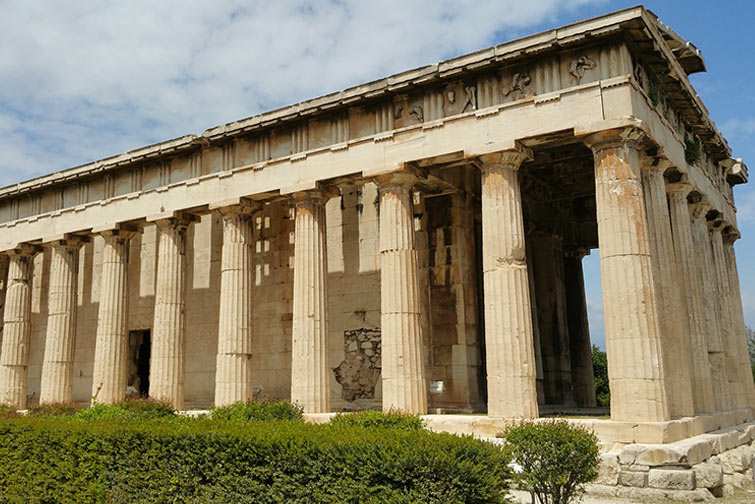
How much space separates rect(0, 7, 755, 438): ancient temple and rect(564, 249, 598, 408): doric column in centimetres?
7

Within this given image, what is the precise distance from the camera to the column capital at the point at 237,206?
699 inches

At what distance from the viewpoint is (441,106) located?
594 inches

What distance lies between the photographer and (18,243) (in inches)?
891

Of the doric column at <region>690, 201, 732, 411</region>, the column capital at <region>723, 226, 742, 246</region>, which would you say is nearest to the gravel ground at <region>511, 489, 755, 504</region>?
the doric column at <region>690, 201, 732, 411</region>

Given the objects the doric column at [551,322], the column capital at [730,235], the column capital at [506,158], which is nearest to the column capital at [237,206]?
the column capital at [506,158]

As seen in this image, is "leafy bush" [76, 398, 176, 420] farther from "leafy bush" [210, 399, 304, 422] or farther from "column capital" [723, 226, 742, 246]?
"column capital" [723, 226, 742, 246]

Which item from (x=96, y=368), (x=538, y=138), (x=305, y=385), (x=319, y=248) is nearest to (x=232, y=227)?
(x=319, y=248)

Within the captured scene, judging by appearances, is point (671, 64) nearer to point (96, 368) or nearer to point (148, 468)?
point (148, 468)

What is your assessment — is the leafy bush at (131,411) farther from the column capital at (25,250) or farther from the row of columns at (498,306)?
the column capital at (25,250)

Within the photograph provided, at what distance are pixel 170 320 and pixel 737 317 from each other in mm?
16421

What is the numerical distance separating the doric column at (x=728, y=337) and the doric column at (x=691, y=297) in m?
2.20

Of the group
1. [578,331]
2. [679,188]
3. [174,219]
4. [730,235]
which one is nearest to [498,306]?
[679,188]

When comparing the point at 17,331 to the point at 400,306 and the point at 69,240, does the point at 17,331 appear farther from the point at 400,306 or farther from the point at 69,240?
the point at 400,306

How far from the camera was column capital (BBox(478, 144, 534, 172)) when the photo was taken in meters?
14.1
